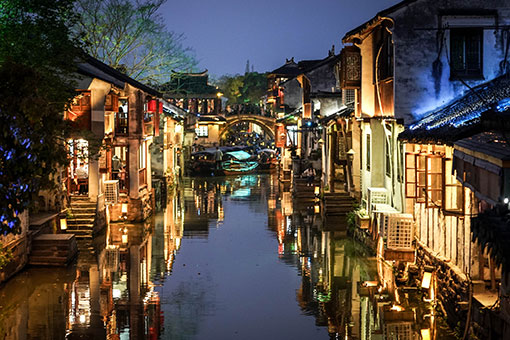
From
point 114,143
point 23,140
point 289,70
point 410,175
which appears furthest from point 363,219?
point 289,70

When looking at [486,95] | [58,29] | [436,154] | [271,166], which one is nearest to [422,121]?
[486,95]

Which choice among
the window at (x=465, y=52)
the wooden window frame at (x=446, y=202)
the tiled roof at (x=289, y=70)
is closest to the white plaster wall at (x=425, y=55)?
the window at (x=465, y=52)

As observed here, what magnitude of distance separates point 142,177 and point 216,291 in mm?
16703

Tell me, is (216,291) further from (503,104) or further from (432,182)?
(503,104)

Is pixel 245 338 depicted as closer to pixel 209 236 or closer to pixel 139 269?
pixel 139 269

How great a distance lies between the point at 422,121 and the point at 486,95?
250cm

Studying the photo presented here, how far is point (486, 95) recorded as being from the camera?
20078 mm

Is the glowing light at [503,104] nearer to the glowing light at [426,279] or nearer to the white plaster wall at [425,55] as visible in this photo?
the glowing light at [426,279]

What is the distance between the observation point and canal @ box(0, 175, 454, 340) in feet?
53.5

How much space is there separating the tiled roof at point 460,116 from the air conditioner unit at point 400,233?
7.56 feet

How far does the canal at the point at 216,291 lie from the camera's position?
16297 mm

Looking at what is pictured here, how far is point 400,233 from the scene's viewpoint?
20.5m

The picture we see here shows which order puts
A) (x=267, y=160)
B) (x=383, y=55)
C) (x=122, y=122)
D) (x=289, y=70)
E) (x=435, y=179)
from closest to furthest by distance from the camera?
(x=435, y=179)
(x=383, y=55)
(x=122, y=122)
(x=267, y=160)
(x=289, y=70)

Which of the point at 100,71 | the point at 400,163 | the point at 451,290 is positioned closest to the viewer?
the point at 451,290
